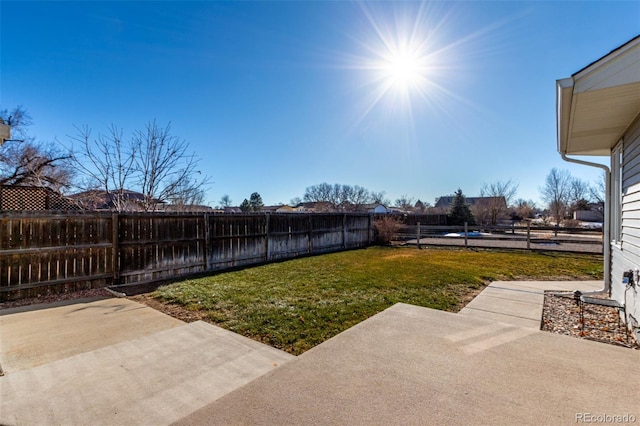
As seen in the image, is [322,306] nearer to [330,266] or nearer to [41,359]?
[41,359]

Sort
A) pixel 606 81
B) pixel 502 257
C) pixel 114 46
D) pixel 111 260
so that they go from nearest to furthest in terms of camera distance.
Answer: pixel 606 81, pixel 111 260, pixel 114 46, pixel 502 257

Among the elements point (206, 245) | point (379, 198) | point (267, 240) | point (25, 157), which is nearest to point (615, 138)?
point (267, 240)

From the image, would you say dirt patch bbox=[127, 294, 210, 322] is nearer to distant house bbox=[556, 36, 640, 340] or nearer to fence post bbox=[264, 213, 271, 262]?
fence post bbox=[264, 213, 271, 262]

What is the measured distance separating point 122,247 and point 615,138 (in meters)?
8.77

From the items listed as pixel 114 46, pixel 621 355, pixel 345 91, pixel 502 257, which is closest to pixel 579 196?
pixel 502 257

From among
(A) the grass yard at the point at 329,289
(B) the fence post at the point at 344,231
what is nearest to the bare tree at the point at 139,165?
(A) the grass yard at the point at 329,289

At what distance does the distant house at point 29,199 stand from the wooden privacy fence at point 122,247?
8.70 feet

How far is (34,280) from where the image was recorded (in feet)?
15.4

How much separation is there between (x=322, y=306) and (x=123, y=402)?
2625 millimetres

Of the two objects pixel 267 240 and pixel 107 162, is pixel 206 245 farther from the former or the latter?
pixel 107 162

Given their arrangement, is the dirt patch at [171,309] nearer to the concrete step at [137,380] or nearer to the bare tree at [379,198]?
the concrete step at [137,380]

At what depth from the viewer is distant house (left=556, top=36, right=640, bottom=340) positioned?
2.37 meters

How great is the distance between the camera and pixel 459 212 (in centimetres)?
2347

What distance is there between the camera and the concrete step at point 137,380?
6.08 ft
